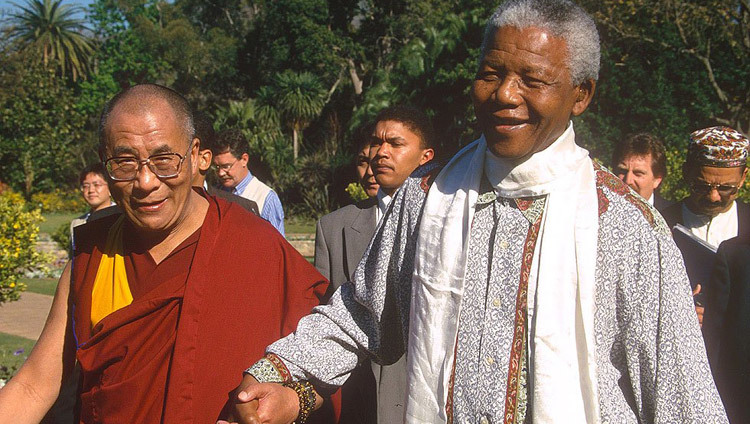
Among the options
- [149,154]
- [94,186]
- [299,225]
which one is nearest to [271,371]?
[149,154]

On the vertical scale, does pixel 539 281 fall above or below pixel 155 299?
above

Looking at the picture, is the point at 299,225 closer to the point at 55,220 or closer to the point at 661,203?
the point at 55,220

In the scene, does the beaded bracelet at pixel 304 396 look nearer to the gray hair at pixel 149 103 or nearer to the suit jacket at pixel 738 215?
the gray hair at pixel 149 103

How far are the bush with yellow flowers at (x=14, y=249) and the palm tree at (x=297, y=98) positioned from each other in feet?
64.7

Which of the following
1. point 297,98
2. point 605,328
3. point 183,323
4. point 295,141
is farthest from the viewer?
point 295,141

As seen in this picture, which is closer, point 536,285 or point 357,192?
point 536,285

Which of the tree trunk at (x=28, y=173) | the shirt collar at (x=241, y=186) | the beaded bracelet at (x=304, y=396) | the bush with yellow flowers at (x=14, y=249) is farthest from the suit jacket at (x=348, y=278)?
the tree trunk at (x=28, y=173)

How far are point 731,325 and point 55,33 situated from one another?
1795 inches

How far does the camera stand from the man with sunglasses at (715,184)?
379cm

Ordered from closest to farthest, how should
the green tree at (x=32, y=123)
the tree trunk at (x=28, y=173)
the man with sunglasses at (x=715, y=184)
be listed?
the man with sunglasses at (x=715, y=184) < the green tree at (x=32, y=123) < the tree trunk at (x=28, y=173)

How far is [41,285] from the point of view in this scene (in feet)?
39.7

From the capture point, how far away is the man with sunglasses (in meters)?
3.79

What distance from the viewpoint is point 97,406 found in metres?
2.54

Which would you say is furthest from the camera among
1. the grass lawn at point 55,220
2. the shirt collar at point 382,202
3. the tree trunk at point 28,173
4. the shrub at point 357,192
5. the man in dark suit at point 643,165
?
the tree trunk at point 28,173
